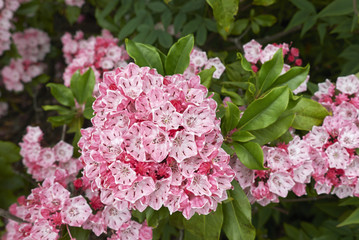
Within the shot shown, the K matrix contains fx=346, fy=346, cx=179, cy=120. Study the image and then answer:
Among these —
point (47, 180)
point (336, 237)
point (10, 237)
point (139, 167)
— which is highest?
point (139, 167)

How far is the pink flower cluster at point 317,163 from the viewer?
137 centimetres

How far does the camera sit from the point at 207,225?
131 centimetres

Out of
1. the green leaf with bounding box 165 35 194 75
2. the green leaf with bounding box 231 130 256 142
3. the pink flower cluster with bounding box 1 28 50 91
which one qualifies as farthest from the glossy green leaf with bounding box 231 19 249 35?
the pink flower cluster with bounding box 1 28 50 91

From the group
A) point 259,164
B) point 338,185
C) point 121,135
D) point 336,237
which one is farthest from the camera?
point 336,237

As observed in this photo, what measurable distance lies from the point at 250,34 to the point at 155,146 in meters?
1.55

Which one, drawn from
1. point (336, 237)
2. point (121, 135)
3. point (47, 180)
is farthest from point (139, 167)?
point (336, 237)

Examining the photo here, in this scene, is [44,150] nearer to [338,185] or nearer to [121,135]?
[121,135]

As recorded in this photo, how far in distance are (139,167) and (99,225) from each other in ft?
1.73

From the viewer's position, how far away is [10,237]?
179 cm

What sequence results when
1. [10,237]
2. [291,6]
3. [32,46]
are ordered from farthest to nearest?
[32,46]
[291,6]
[10,237]

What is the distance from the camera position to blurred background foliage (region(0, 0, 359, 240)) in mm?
1967

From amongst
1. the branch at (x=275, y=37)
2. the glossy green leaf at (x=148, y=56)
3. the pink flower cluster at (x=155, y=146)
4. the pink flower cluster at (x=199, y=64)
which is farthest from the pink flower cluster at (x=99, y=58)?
the pink flower cluster at (x=155, y=146)

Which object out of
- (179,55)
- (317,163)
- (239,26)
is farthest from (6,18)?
(317,163)

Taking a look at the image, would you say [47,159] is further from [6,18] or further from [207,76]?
[6,18]
